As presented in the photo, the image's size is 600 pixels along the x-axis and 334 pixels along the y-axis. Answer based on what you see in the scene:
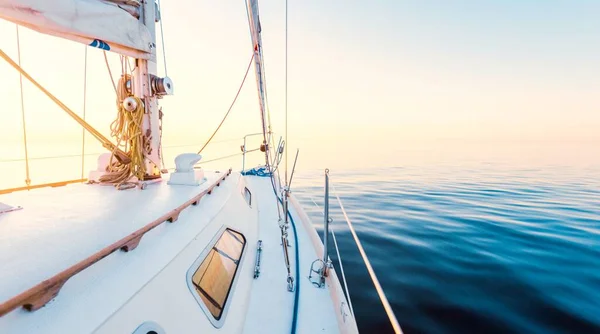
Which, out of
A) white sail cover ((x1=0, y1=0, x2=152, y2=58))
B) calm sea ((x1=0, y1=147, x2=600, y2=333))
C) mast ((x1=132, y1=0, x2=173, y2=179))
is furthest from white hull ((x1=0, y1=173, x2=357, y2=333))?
A: white sail cover ((x1=0, y1=0, x2=152, y2=58))

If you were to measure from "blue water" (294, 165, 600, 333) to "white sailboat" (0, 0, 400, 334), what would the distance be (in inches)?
50.0

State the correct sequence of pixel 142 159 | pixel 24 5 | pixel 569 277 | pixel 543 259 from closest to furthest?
pixel 24 5 < pixel 142 159 < pixel 569 277 < pixel 543 259

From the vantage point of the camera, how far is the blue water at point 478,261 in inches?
123

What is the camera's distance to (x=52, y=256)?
1.31m

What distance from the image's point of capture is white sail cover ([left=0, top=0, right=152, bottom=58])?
6.40ft

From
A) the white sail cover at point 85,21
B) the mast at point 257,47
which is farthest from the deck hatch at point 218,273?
the white sail cover at point 85,21

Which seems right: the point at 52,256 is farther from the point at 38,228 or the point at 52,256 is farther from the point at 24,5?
the point at 24,5

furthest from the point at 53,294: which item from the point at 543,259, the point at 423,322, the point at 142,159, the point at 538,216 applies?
the point at 538,216

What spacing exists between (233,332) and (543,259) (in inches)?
208

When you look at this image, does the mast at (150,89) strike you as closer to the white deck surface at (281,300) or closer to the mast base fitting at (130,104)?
the mast base fitting at (130,104)

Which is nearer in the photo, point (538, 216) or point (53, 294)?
point (53, 294)

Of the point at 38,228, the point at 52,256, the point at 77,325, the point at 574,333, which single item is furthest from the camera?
the point at 574,333

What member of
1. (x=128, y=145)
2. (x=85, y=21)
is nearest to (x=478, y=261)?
(x=128, y=145)

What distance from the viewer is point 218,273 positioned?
2088 mm
